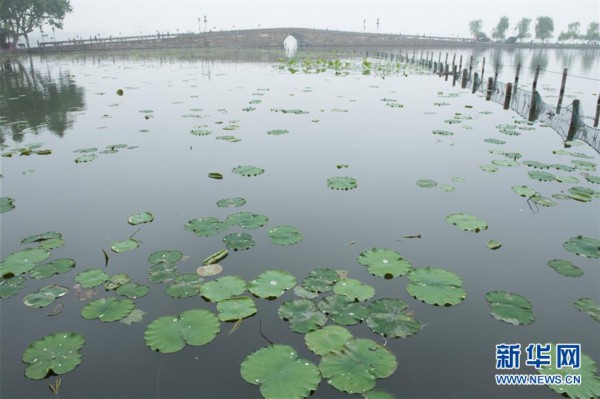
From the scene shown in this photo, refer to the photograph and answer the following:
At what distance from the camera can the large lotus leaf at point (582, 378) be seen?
2.38 m

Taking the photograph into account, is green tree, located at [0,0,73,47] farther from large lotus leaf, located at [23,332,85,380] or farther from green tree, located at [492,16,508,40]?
green tree, located at [492,16,508,40]

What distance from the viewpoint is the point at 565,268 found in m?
3.74

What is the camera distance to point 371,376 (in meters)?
2.48

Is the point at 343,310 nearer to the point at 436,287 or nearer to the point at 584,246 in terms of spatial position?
the point at 436,287

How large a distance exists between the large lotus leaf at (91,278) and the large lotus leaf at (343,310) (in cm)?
208

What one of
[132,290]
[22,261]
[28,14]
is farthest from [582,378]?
[28,14]

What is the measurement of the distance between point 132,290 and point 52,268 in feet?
3.20

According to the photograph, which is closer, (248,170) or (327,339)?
(327,339)

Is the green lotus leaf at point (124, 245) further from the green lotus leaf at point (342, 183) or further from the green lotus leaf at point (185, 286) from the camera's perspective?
the green lotus leaf at point (342, 183)

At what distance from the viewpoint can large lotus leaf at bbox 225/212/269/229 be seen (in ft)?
14.8

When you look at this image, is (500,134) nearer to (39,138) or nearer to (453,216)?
(453,216)

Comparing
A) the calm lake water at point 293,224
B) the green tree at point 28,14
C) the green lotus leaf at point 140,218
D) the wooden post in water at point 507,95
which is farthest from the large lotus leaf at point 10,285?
the green tree at point 28,14

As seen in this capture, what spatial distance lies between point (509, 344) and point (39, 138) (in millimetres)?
9922

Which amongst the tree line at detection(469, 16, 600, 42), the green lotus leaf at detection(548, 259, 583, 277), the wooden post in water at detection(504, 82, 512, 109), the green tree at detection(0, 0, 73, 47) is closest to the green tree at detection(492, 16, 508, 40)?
the tree line at detection(469, 16, 600, 42)
